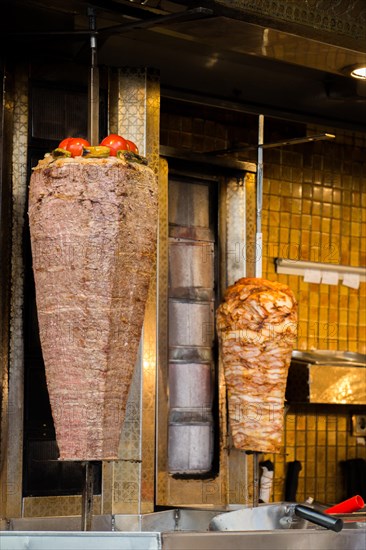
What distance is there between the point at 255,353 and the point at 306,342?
1.47m

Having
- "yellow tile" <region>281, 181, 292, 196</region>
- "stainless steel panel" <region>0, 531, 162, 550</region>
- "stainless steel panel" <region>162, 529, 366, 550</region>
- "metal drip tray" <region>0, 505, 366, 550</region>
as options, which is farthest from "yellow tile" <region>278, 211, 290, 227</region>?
"stainless steel panel" <region>0, 531, 162, 550</region>

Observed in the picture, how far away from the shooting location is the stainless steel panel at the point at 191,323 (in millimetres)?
4848

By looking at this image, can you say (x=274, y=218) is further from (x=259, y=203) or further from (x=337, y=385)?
(x=259, y=203)

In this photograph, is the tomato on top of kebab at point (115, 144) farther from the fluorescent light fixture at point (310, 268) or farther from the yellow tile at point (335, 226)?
the yellow tile at point (335, 226)

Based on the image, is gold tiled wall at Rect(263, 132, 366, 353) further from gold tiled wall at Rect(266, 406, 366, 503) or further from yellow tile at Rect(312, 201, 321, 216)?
gold tiled wall at Rect(266, 406, 366, 503)

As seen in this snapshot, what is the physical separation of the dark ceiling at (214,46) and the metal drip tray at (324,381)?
4.27ft

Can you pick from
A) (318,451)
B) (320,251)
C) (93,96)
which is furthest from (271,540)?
(320,251)

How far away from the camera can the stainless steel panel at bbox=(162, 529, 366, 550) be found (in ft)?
9.96

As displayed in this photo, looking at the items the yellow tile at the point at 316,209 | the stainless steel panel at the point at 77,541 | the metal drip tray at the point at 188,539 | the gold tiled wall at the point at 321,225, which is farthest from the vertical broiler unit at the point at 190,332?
the stainless steel panel at the point at 77,541

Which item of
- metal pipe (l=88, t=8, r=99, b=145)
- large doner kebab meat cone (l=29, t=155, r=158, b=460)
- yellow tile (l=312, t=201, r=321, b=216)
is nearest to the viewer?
large doner kebab meat cone (l=29, t=155, r=158, b=460)

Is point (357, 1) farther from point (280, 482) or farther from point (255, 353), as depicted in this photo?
point (280, 482)

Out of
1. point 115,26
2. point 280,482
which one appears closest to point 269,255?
point 280,482

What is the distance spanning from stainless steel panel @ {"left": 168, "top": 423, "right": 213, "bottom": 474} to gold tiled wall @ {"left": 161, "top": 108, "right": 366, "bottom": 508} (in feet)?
3.33

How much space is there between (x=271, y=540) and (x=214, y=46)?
2.19 meters
